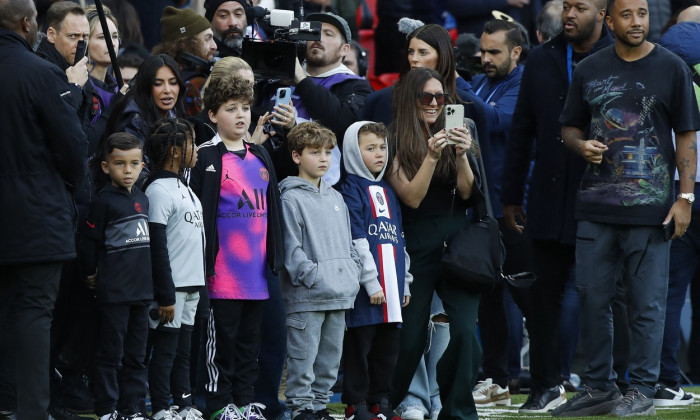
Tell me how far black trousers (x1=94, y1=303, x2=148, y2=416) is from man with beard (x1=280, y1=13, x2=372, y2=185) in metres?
1.64

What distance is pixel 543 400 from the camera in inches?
332

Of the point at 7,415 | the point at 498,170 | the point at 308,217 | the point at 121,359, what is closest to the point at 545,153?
the point at 498,170

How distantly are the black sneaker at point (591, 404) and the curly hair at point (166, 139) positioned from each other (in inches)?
108

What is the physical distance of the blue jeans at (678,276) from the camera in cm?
896

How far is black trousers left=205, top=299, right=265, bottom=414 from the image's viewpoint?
281 inches

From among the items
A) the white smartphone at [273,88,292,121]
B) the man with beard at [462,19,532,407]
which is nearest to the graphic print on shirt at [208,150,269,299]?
the white smartphone at [273,88,292,121]

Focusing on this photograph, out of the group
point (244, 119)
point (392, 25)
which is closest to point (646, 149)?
point (244, 119)

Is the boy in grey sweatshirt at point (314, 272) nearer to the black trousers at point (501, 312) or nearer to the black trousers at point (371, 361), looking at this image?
the black trousers at point (371, 361)

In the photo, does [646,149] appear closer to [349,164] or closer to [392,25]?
[349,164]

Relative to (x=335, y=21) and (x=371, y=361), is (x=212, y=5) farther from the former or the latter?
(x=371, y=361)

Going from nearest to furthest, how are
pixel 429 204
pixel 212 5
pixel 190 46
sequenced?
1. pixel 429 204
2. pixel 190 46
3. pixel 212 5

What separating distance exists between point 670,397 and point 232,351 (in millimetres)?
3111

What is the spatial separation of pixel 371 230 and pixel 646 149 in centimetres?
173

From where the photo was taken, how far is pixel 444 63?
7984 mm
